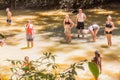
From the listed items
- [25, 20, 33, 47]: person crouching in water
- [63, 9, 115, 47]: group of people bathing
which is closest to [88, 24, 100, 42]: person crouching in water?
[63, 9, 115, 47]: group of people bathing

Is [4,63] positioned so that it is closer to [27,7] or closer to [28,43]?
[28,43]

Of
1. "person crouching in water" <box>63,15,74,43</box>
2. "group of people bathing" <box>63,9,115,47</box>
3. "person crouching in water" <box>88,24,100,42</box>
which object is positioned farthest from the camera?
"person crouching in water" <box>88,24,100,42</box>

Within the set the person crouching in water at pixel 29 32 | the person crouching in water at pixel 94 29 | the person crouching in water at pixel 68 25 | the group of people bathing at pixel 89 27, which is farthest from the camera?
the person crouching in water at pixel 94 29

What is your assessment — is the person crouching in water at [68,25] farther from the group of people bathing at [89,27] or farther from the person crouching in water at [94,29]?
the person crouching in water at [94,29]

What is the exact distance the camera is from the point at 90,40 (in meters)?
17.1

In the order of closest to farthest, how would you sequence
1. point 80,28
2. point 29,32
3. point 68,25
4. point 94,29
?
point 29,32 → point 68,25 → point 94,29 → point 80,28

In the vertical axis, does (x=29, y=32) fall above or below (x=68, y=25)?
below

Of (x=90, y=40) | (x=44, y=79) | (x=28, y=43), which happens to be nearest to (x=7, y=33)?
(x=28, y=43)

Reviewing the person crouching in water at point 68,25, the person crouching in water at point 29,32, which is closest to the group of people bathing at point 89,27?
the person crouching in water at point 68,25

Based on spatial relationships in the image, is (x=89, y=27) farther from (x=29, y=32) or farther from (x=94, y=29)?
(x=29, y=32)

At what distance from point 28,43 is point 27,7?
39.6ft

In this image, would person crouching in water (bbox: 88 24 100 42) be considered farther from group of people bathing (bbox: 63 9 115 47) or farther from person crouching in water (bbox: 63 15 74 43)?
person crouching in water (bbox: 63 15 74 43)

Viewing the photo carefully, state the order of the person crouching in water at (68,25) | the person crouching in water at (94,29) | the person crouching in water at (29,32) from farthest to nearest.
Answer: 1. the person crouching in water at (94,29)
2. the person crouching in water at (68,25)
3. the person crouching in water at (29,32)

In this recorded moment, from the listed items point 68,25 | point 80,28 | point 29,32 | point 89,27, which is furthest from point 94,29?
point 29,32
